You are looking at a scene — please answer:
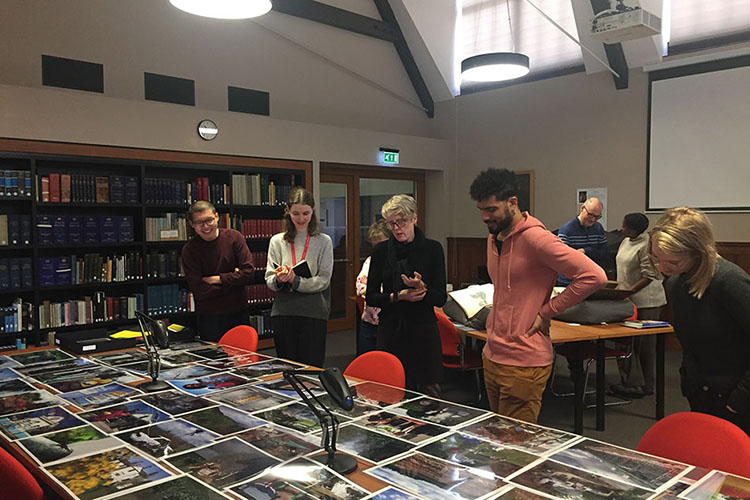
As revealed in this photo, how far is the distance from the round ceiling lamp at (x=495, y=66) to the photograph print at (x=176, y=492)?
5.33m

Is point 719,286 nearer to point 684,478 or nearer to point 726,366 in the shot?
point 726,366

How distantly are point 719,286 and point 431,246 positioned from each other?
4.66 feet

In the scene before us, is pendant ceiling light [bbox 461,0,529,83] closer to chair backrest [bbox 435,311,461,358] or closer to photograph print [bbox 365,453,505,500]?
chair backrest [bbox 435,311,461,358]

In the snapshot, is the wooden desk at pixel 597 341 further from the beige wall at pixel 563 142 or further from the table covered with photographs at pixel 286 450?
the beige wall at pixel 563 142

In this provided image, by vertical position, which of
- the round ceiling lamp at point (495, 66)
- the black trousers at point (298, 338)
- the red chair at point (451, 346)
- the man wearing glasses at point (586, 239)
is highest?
the round ceiling lamp at point (495, 66)

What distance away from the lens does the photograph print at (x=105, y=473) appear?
1.54m

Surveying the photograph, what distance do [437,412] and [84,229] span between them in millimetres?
4520

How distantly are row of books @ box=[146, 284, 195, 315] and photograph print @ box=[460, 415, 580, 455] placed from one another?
15.3 feet

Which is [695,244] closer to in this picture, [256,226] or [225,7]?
[225,7]

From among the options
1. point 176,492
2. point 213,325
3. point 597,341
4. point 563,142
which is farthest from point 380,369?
point 563,142

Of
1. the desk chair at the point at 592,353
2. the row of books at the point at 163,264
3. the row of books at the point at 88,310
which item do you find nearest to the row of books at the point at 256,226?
the row of books at the point at 163,264

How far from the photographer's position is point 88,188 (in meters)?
5.51

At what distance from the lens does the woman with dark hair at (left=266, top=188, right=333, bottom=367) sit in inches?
142

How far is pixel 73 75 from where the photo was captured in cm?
590
